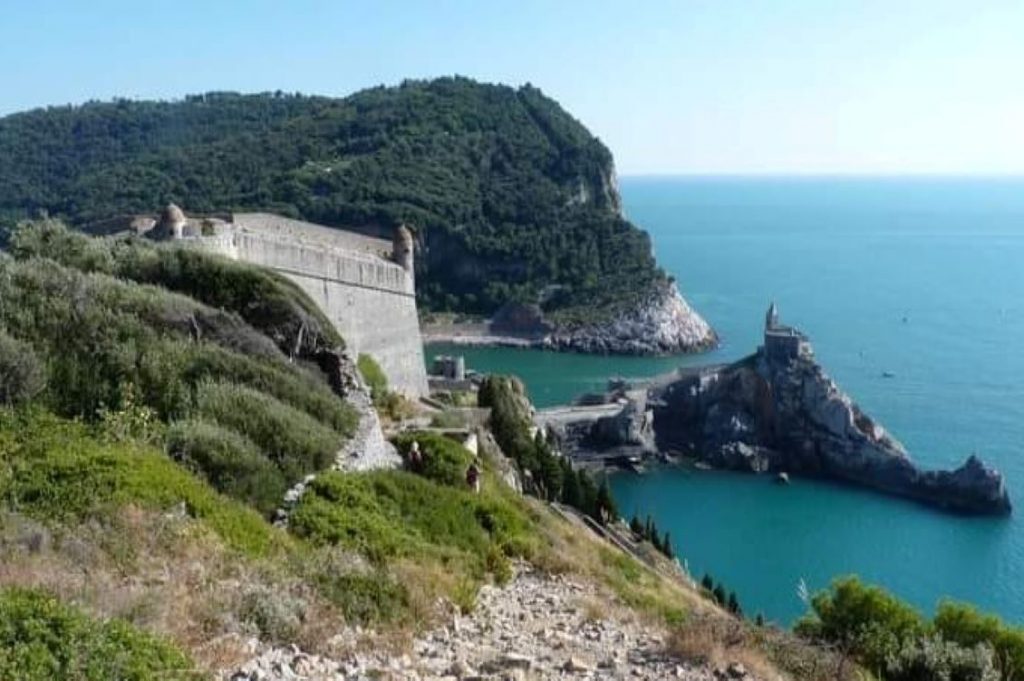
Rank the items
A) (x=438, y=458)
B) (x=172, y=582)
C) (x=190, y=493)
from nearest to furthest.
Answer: (x=172, y=582) < (x=190, y=493) < (x=438, y=458)

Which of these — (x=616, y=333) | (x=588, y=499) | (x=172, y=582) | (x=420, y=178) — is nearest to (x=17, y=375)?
(x=172, y=582)

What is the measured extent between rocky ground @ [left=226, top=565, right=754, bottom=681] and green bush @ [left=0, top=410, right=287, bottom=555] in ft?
5.95

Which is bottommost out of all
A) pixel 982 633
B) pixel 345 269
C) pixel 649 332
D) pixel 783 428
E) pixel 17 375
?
pixel 783 428

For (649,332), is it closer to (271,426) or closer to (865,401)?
(865,401)

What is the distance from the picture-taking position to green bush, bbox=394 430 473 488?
1294 centimetres

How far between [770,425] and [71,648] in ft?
177

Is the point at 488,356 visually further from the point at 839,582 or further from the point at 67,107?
the point at 67,107

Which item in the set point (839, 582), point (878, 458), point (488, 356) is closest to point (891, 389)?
point (878, 458)

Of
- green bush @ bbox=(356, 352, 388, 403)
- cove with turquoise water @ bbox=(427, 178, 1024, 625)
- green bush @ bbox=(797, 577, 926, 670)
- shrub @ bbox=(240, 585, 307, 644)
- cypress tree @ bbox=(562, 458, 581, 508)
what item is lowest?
cove with turquoise water @ bbox=(427, 178, 1024, 625)

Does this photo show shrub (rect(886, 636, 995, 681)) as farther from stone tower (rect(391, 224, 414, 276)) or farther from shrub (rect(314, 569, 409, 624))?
stone tower (rect(391, 224, 414, 276))

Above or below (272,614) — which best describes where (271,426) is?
above

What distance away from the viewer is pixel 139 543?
7590mm

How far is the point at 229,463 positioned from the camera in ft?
31.9

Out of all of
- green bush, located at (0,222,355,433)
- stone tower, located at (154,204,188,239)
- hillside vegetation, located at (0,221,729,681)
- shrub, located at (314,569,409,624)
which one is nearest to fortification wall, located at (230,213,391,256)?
stone tower, located at (154,204,188,239)
